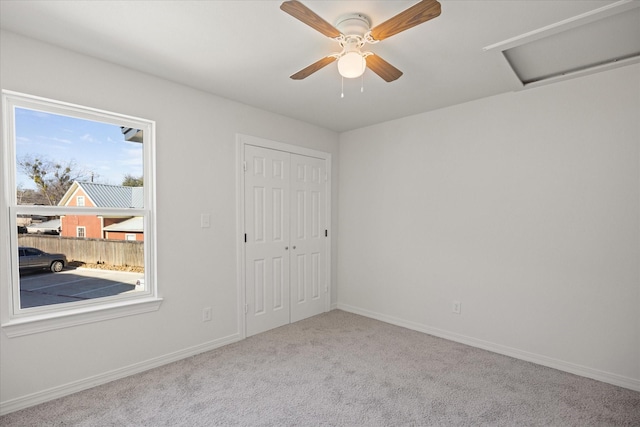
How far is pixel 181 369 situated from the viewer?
2.65 m

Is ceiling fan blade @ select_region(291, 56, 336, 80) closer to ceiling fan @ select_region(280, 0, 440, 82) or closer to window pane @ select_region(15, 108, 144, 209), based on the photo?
ceiling fan @ select_region(280, 0, 440, 82)

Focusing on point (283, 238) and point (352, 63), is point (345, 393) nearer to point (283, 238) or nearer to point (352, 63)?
point (283, 238)

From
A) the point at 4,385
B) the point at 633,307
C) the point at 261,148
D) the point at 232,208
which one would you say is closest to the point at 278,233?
the point at 232,208

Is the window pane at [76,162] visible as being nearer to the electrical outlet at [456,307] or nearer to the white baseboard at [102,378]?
the white baseboard at [102,378]

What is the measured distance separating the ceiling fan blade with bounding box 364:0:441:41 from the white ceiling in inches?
5.9

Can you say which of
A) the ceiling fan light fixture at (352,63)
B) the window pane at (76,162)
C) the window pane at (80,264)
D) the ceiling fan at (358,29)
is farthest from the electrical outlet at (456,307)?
the window pane at (76,162)

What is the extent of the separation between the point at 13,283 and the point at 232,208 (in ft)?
5.46

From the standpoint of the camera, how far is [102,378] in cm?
240

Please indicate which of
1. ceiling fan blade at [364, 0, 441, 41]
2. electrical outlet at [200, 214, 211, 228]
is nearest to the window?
electrical outlet at [200, 214, 211, 228]

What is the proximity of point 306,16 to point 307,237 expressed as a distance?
2.74 m

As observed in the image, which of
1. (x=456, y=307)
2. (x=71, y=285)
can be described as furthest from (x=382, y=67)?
(x=71, y=285)

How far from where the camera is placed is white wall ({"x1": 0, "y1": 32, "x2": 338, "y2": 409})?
6.95ft

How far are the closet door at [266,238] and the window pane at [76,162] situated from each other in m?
1.06

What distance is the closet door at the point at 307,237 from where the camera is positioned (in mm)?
3828
